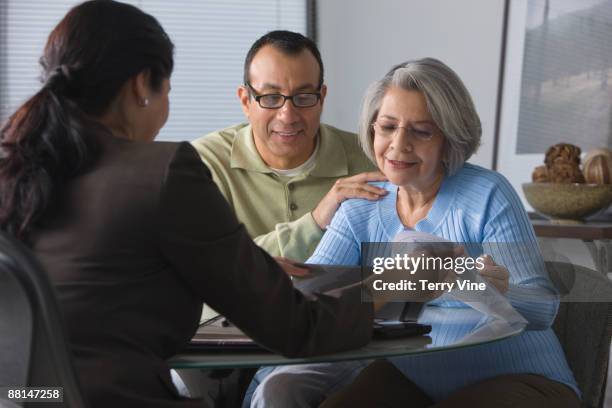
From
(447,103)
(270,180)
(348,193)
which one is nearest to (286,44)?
(270,180)

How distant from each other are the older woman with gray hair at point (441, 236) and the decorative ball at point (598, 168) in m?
1.18

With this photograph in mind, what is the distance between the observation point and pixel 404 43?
4031 millimetres

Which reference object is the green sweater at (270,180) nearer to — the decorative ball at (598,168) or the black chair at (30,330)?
the decorative ball at (598,168)

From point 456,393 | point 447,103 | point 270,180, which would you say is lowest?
point 456,393

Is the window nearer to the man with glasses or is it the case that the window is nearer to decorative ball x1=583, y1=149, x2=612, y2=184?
the man with glasses

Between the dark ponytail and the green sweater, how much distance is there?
1.38m

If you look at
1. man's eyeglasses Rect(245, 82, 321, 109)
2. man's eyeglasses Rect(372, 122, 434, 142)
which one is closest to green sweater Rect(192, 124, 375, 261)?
man's eyeglasses Rect(245, 82, 321, 109)

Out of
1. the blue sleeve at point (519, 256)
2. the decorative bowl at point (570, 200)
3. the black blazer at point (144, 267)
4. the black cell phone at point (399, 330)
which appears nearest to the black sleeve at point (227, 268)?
the black blazer at point (144, 267)

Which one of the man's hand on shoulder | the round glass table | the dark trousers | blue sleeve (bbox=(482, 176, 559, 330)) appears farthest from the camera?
the man's hand on shoulder

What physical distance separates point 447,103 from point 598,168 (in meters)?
1.28

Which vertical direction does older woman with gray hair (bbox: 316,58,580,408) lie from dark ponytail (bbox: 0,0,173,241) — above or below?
below

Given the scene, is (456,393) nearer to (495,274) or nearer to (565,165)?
(495,274)

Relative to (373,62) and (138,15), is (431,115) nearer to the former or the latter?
(138,15)

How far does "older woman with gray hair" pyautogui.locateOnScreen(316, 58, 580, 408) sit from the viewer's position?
170cm
